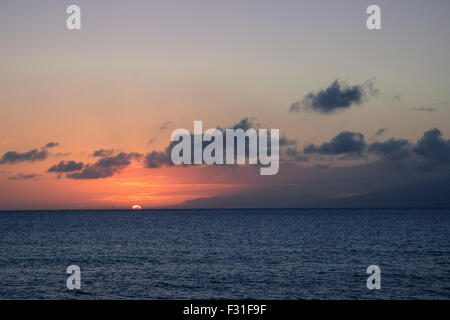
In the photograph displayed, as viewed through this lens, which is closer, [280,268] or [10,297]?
[10,297]

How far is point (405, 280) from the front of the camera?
40.8m

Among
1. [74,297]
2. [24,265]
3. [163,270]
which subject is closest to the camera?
[74,297]

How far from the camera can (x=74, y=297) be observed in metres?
34.1

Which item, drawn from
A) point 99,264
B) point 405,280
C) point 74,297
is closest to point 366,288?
point 405,280

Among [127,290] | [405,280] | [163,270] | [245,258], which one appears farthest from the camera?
[245,258]

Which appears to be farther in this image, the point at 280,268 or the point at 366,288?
the point at 280,268

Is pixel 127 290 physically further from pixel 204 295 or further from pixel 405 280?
pixel 405 280
